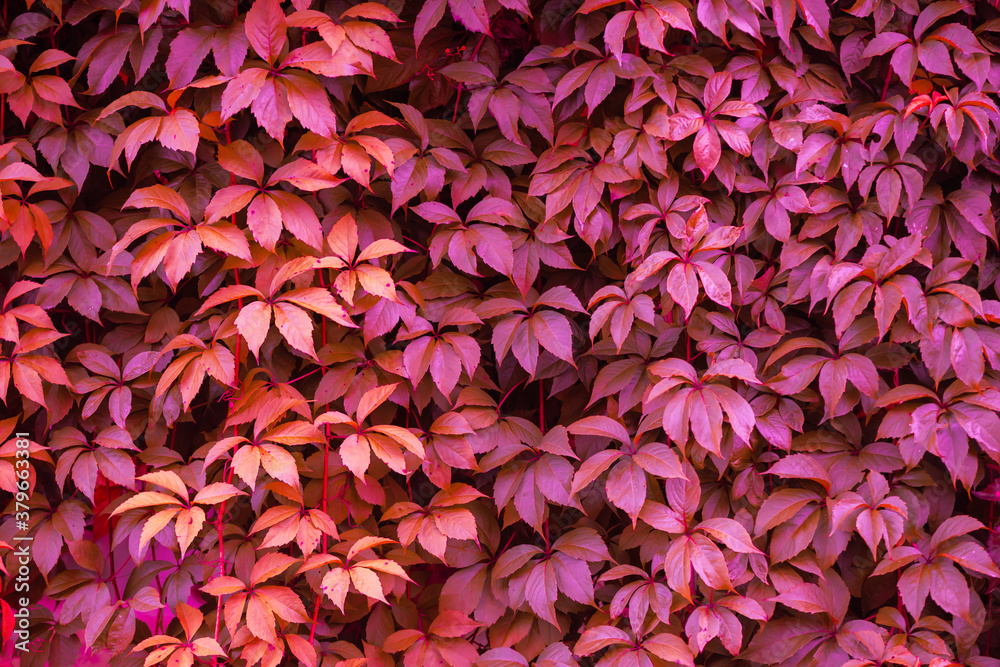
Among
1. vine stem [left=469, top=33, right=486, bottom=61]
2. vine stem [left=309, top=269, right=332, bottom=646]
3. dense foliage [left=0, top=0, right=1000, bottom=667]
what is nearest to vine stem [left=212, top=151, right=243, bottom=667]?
dense foliage [left=0, top=0, right=1000, bottom=667]

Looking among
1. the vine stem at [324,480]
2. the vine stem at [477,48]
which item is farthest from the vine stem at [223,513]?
A: the vine stem at [477,48]

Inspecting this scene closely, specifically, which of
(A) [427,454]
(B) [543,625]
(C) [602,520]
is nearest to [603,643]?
(B) [543,625]

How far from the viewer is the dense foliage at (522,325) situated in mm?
1571

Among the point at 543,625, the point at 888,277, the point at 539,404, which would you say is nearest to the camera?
the point at 888,277

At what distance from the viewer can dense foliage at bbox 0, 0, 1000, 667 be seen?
5.16 feet

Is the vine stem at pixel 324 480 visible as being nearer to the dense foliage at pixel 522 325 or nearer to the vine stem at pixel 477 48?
the dense foliage at pixel 522 325

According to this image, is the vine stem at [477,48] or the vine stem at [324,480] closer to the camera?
the vine stem at [324,480]

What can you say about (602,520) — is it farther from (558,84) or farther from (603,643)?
(558,84)

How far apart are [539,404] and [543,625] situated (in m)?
0.54

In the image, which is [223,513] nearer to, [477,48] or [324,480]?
[324,480]

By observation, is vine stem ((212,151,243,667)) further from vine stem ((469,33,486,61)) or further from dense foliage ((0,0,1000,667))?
vine stem ((469,33,486,61))

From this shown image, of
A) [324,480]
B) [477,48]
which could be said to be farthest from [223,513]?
[477,48]

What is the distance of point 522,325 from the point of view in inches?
65.4

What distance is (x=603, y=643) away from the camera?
5.19ft
